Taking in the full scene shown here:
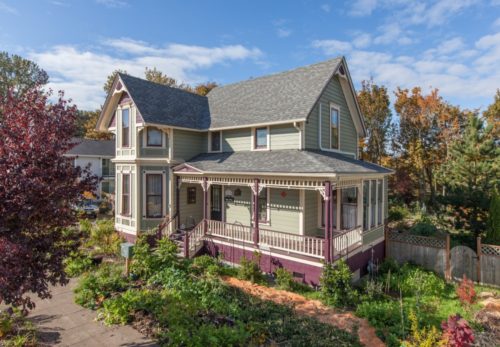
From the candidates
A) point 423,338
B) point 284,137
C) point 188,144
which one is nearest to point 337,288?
point 423,338

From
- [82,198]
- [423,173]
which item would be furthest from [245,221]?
[423,173]

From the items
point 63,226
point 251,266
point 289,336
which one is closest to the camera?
point 63,226

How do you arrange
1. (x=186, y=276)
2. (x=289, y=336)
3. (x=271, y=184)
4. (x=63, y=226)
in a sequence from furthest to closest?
(x=271, y=184) < (x=186, y=276) < (x=289, y=336) < (x=63, y=226)

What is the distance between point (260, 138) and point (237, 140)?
145cm

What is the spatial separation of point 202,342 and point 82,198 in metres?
3.79

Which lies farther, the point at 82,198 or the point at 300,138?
the point at 300,138

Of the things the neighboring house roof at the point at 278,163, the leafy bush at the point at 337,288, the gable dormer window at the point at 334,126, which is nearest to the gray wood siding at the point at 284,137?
the neighboring house roof at the point at 278,163

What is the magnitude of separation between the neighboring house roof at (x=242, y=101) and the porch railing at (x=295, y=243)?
517cm

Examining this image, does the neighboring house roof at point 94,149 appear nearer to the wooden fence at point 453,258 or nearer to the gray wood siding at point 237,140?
the gray wood siding at point 237,140

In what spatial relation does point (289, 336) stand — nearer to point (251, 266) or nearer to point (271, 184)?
point (251, 266)

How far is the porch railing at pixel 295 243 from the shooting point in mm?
10516

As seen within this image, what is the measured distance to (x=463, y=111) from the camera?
2895 cm

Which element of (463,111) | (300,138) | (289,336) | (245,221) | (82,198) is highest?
(463,111)

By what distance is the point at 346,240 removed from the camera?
37.2 feet
